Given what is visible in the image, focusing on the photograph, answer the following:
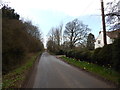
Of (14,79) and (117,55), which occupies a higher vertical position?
(117,55)

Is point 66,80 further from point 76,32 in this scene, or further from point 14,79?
point 76,32

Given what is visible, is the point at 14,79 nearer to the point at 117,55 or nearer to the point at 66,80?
the point at 66,80

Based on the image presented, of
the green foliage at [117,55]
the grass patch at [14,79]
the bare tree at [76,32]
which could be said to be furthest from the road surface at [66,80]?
the bare tree at [76,32]

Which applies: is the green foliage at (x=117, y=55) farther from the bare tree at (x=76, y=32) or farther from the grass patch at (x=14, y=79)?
the bare tree at (x=76, y=32)

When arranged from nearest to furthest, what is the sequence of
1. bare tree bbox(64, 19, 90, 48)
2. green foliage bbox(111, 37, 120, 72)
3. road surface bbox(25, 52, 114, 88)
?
road surface bbox(25, 52, 114, 88) < green foliage bbox(111, 37, 120, 72) < bare tree bbox(64, 19, 90, 48)

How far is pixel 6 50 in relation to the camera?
2245 cm

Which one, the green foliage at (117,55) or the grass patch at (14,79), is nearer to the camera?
the grass patch at (14,79)

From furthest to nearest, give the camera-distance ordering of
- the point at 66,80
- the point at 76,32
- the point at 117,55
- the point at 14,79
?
the point at 76,32
the point at 14,79
the point at 117,55
the point at 66,80

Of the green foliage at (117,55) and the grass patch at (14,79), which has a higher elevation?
the green foliage at (117,55)

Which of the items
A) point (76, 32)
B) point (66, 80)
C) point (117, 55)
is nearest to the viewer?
point (66, 80)

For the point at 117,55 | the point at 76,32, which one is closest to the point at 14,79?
the point at 117,55

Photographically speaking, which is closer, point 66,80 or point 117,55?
point 66,80

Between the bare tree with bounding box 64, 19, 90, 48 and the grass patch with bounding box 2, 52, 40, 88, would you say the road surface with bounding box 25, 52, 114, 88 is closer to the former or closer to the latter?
the grass patch with bounding box 2, 52, 40, 88

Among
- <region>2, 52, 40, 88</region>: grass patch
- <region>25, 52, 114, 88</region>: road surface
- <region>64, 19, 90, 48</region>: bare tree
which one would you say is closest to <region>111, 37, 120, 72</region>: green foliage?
<region>25, 52, 114, 88</region>: road surface
